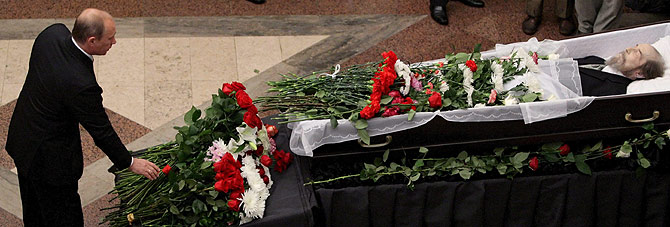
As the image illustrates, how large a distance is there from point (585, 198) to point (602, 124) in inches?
14.1

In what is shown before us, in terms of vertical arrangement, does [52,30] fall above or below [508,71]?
above

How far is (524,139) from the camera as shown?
3.30m

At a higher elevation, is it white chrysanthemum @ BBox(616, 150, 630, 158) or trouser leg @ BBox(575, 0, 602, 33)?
trouser leg @ BBox(575, 0, 602, 33)

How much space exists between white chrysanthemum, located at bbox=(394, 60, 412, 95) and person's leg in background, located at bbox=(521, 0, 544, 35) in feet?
6.63

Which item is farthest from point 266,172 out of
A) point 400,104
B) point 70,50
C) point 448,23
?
point 448,23

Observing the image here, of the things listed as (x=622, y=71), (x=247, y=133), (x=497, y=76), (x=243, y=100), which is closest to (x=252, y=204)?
(x=247, y=133)

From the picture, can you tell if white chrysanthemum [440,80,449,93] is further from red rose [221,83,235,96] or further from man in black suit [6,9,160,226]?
man in black suit [6,9,160,226]

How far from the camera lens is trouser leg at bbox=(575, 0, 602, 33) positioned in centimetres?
486

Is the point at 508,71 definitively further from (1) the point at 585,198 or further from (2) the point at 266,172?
(2) the point at 266,172

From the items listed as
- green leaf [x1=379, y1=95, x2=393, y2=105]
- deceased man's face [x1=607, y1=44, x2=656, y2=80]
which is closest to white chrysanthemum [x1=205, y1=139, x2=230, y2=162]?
green leaf [x1=379, y1=95, x2=393, y2=105]

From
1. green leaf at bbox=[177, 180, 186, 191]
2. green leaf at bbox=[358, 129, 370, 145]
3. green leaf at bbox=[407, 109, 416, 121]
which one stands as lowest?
green leaf at bbox=[177, 180, 186, 191]

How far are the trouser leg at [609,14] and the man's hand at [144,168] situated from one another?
3.03 m

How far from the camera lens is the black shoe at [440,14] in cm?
521

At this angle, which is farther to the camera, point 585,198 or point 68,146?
point 585,198
